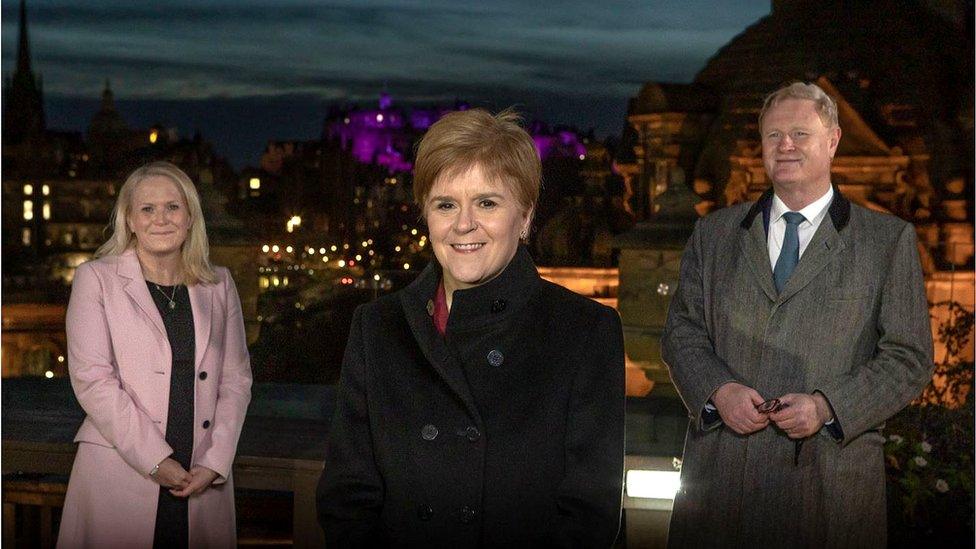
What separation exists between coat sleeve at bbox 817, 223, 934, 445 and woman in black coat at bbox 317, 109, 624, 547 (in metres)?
1.15

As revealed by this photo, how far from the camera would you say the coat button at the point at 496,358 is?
2932 millimetres

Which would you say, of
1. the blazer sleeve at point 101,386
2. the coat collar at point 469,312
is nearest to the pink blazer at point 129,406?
the blazer sleeve at point 101,386

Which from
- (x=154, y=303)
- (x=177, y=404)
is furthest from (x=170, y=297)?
(x=177, y=404)

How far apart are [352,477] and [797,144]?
1.74m

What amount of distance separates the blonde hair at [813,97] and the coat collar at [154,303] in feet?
5.98

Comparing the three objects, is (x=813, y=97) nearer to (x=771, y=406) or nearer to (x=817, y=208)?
(x=817, y=208)

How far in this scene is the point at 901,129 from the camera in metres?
19.2

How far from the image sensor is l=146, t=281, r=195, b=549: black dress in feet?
13.9

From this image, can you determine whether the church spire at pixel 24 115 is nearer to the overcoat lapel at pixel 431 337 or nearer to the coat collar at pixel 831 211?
the coat collar at pixel 831 211

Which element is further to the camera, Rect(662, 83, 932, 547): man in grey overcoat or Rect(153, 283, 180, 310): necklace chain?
Rect(153, 283, 180, 310): necklace chain

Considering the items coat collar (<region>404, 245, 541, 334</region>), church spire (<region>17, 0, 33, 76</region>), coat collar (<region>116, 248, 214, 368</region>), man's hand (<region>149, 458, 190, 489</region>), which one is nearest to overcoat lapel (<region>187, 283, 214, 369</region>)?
coat collar (<region>116, 248, 214, 368</region>)

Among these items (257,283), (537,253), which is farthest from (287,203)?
(257,283)

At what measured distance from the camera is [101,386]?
4.13 metres

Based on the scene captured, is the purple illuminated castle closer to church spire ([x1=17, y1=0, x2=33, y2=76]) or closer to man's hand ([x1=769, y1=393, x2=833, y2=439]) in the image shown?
church spire ([x1=17, y1=0, x2=33, y2=76])
